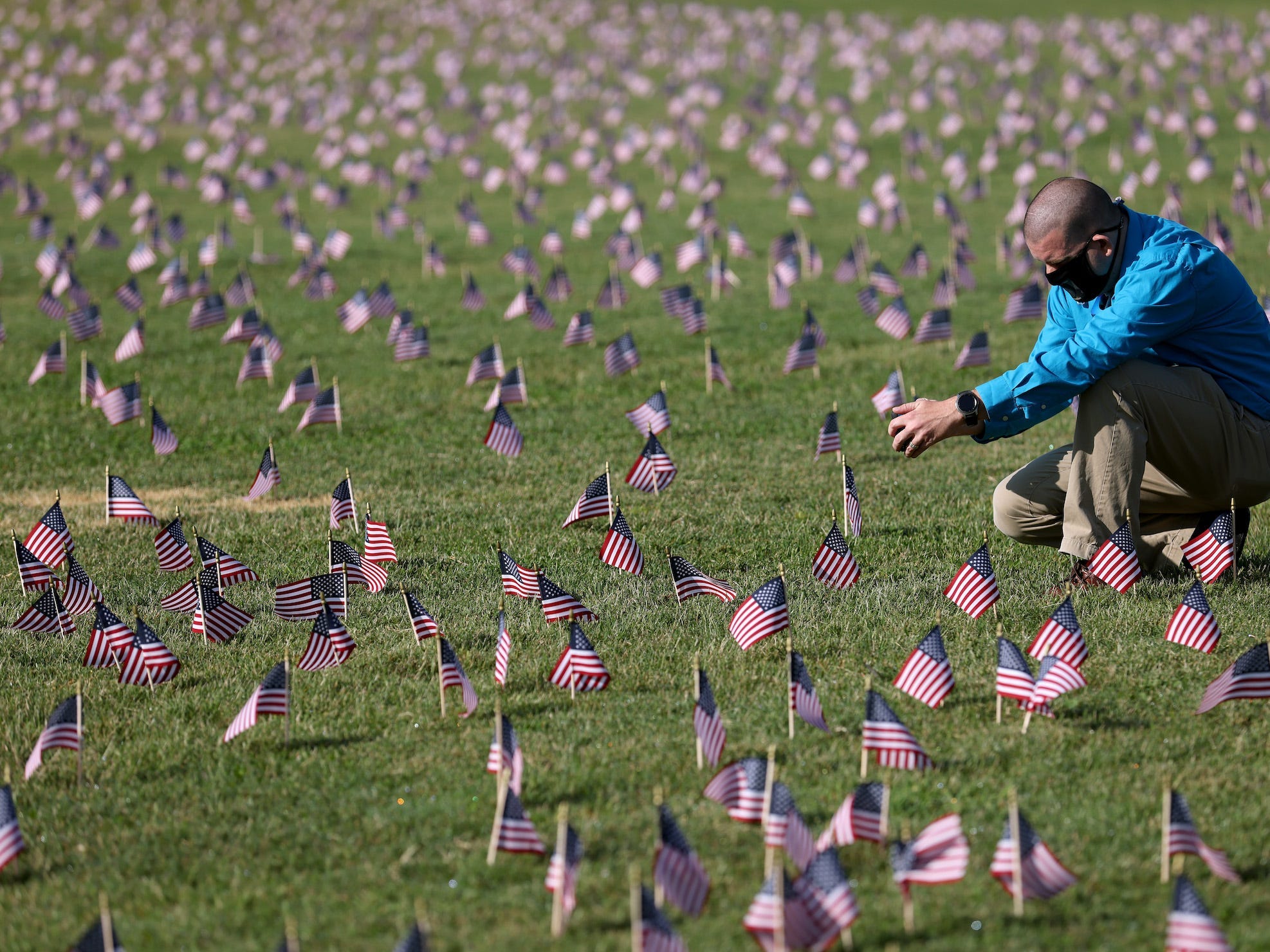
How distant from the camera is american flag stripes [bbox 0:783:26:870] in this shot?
Answer: 15.7ft

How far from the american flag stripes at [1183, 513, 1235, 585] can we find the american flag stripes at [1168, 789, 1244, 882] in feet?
8.89

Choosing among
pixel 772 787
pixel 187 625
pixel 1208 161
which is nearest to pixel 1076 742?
pixel 772 787

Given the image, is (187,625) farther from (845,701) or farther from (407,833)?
(845,701)

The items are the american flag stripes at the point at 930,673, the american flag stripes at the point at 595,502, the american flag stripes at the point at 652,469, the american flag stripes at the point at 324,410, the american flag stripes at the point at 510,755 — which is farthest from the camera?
the american flag stripes at the point at 324,410

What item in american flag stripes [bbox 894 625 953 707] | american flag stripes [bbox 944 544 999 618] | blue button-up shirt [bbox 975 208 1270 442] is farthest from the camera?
american flag stripes [bbox 944 544 999 618]

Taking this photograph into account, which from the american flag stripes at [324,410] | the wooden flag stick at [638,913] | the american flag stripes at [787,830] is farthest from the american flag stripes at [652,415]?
the wooden flag stick at [638,913]

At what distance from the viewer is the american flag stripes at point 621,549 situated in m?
7.73

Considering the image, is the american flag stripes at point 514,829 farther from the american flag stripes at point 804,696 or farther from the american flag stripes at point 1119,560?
the american flag stripes at point 1119,560

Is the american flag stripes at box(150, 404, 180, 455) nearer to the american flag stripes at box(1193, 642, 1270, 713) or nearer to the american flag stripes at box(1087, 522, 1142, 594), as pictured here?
the american flag stripes at box(1087, 522, 1142, 594)

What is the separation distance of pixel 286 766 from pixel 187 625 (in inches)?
76.4

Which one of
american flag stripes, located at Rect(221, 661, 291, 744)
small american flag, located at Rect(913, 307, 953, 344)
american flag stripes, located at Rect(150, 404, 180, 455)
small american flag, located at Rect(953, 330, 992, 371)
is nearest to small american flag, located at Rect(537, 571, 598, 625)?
american flag stripes, located at Rect(221, 661, 291, 744)

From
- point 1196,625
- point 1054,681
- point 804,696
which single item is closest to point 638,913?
point 804,696

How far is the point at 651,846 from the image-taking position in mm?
4941

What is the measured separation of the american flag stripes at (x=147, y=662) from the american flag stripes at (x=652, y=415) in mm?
4453
